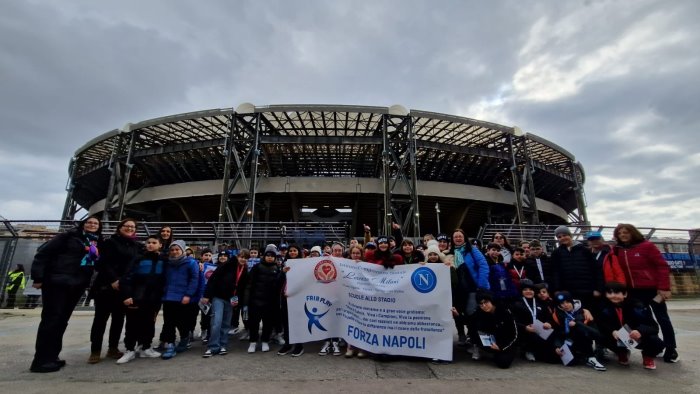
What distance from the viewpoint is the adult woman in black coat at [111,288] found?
412 cm

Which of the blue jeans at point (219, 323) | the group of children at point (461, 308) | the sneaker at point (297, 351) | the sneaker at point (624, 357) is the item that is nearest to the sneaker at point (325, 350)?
the group of children at point (461, 308)

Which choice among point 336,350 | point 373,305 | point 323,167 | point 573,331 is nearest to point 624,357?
point 573,331

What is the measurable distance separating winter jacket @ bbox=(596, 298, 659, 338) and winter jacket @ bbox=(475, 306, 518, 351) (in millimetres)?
1216

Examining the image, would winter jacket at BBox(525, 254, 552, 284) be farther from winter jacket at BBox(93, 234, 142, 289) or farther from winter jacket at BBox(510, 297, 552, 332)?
winter jacket at BBox(93, 234, 142, 289)

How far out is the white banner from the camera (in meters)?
4.03

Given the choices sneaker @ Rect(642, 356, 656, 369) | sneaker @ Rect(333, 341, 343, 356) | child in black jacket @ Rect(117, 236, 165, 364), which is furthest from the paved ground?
child in black jacket @ Rect(117, 236, 165, 364)

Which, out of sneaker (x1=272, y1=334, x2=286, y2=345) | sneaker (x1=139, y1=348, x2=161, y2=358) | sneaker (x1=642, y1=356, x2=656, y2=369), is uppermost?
sneaker (x1=642, y1=356, x2=656, y2=369)

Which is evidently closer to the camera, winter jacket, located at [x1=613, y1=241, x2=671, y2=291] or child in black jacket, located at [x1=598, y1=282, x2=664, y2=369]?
child in black jacket, located at [x1=598, y1=282, x2=664, y2=369]

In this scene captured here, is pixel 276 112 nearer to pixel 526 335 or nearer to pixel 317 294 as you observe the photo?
pixel 317 294

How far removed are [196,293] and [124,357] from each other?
1102mm

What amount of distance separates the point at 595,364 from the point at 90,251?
646cm

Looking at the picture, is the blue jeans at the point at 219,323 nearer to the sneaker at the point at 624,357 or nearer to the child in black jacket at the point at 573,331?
the child in black jacket at the point at 573,331

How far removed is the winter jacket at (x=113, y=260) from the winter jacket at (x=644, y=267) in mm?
6796

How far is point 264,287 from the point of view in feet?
15.8
